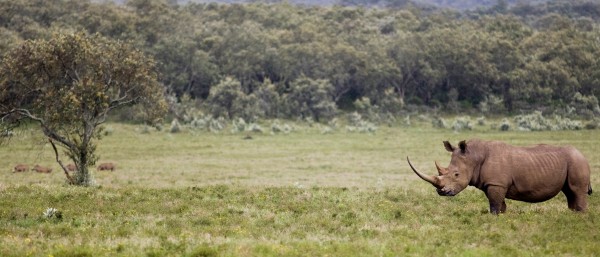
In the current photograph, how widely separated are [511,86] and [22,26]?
72.5m

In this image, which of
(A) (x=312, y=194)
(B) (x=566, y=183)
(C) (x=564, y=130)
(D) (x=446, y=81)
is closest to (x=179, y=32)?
(D) (x=446, y=81)

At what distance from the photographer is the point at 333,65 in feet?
318

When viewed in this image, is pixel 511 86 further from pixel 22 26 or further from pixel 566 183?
pixel 566 183

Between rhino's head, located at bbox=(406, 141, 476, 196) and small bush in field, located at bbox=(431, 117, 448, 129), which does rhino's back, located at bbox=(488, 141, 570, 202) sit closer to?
rhino's head, located at bbox=(406, 141, 476, 196)

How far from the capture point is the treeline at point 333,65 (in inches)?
3551

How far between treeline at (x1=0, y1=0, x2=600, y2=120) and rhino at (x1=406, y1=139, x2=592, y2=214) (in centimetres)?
6709

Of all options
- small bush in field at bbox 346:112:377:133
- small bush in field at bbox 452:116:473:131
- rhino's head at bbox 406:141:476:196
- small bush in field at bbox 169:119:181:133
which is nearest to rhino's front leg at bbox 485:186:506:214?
rhino's head at bbox 406:141:476:196

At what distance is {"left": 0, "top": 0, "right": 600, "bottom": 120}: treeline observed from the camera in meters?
90.2

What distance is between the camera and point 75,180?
92.8 ft

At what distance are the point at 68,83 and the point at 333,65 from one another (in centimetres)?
6965

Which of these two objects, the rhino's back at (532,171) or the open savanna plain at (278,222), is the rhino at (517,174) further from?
the open savanna plain at (278,222)

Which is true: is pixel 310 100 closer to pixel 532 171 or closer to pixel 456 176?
pixel 456 176

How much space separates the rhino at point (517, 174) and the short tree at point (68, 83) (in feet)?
52.6

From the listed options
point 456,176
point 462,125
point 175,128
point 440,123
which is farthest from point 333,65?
point 456,176
